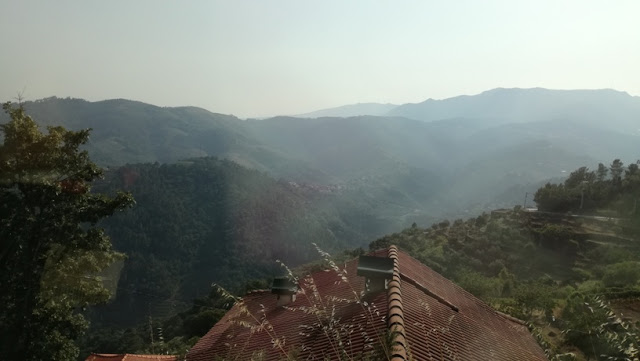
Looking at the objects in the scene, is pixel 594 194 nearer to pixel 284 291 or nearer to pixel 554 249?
pixel 554 249

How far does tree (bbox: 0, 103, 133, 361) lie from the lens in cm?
1040

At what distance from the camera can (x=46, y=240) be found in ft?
36.1

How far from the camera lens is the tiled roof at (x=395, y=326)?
18.4 ft

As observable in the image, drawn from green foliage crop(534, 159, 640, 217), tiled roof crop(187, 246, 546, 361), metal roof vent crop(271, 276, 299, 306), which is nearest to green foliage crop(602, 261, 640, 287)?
tiled roof crop(187, 246, 546, 361)

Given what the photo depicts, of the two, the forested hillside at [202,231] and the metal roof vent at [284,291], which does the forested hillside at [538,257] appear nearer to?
the metal roof vent at [284,291]

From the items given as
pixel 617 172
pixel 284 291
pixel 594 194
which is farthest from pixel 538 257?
pixel 284 291

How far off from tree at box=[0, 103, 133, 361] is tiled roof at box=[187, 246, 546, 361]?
3627mm

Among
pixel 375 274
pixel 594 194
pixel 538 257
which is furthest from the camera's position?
pixel 594 194

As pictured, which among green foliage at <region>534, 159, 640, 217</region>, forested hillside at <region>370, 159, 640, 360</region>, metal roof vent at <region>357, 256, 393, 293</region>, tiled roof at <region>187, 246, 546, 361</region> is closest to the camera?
tiled roof at <region>187, 246, 546, 361</region>

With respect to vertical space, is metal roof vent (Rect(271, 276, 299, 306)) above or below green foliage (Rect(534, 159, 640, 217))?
above

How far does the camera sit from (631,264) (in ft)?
89.4

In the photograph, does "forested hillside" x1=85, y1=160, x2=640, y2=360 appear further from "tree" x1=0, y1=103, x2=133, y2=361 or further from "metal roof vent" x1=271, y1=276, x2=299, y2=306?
"tree" x1=0, y1=103, x2=133, y2=361

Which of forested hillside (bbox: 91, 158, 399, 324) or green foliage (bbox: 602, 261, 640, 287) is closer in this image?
green foliage (bbox: 602, 261, 640, 287)

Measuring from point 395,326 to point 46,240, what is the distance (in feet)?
33.0
